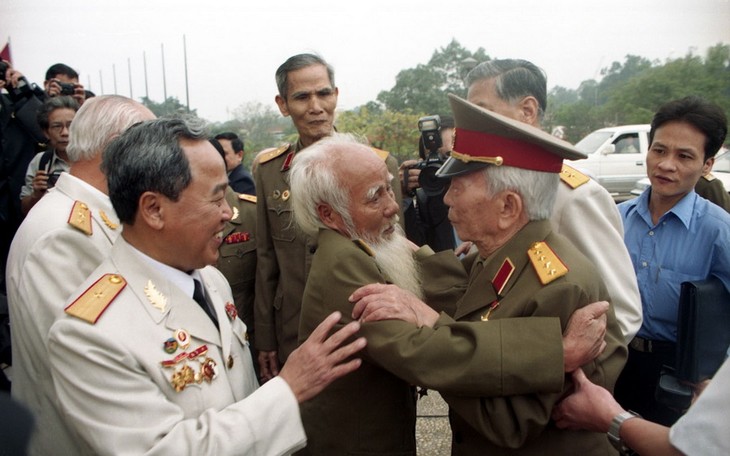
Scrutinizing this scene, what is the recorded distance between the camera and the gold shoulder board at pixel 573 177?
2.16m

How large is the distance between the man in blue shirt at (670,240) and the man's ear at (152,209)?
2277 millimetres

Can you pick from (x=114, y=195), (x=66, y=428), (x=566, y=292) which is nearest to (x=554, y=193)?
(x=566, y=292)

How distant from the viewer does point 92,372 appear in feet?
4.52

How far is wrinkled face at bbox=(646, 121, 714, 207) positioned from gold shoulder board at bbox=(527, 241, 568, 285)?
4.90 ft

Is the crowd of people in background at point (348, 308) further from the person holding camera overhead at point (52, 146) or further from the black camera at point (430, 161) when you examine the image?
the person holding camera overhead at point (52, 146)

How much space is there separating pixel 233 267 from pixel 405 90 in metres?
38.9

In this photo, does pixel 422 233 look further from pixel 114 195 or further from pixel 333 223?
pixel 114 195

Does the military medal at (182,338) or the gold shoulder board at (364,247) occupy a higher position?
the gold shoulder board at (364,247)

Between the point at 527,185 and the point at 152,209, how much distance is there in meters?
1.13

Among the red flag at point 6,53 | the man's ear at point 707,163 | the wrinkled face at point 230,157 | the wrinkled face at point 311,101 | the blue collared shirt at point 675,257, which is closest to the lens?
the blue collared shirt at point 675,257

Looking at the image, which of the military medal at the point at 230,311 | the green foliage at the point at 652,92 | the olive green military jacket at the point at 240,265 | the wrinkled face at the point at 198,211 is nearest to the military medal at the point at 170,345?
the wrinkled face at the point at 198,211

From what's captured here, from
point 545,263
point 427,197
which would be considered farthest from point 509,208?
point 427,197

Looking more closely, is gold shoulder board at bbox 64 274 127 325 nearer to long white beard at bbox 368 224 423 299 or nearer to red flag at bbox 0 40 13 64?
long white beard at bbox 368 224 423 299

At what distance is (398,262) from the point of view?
6.81 feet
